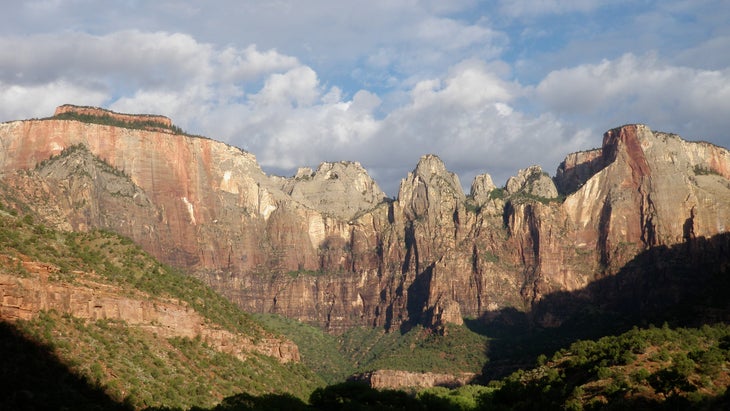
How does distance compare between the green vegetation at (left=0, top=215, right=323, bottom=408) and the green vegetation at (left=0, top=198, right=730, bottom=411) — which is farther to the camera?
the green vegetation at (left=0, top=215, right=323, bottom=408)

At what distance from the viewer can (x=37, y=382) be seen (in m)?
86.4

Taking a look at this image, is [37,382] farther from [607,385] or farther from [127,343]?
[607,385]

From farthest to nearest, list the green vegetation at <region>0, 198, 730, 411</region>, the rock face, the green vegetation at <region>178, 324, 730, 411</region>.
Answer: the green vegetation at <region>178, 324, 730, 411</region>, the rock face, the green vegetation at <region>0, 198, 730, 411</region>

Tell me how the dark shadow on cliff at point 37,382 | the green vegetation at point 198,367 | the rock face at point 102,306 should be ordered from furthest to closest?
the rock face at point 102,306 < the green vegetation at point 198,367 < the dark shadow on cliff at point 37,382

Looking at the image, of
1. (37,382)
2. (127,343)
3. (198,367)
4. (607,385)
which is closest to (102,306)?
(127,343)

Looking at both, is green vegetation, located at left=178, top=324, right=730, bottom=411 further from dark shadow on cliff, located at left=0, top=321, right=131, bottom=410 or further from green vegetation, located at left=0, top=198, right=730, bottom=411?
dark shadow on cliff, located at left=0, top=321, right=131, bottom=410

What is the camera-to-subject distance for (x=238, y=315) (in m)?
156

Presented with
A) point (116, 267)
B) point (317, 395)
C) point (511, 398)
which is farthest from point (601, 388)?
point (116, 267)

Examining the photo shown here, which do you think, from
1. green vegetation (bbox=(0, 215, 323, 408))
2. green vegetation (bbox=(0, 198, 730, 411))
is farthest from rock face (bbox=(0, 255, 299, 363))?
green vegetation (bbox=(0, 198, 730, 411))

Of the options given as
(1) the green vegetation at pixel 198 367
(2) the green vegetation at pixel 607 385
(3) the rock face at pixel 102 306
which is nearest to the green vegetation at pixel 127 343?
(1) the green vegetation at pixel 198 367

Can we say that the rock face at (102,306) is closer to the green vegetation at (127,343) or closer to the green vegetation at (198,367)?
the green vegetation at (127,343)

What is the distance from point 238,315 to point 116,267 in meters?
35.1

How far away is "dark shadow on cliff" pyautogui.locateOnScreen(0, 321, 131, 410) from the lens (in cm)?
8256

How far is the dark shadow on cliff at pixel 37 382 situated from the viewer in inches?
3250
